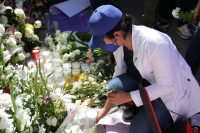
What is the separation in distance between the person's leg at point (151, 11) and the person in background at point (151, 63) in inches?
60.8

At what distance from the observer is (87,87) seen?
248 cm

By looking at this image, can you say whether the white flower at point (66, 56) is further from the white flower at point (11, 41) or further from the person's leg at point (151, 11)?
the person's leg at point (151, 11)

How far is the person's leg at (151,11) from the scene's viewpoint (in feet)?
11.0

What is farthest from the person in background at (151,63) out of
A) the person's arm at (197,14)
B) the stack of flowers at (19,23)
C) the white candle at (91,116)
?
the stack of flowers at (19,23)

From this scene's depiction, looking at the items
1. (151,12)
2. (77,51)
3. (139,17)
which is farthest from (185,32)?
(77,51)

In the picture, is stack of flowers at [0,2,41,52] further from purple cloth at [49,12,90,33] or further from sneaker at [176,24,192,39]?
sneaker at [176,24,192,39]

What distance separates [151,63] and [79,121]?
576 mm

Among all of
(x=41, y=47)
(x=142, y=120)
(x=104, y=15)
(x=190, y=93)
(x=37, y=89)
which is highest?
(x=104, y=15)

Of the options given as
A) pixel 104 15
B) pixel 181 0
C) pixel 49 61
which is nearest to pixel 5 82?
pixel 104 15

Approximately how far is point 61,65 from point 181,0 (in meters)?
1.76

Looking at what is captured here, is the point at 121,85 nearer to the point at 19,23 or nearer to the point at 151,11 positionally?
the point at 19,23

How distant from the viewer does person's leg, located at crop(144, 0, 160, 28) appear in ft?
11.0

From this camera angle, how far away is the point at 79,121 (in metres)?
1.78

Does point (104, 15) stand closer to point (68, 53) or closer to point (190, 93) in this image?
point (190, 93)
